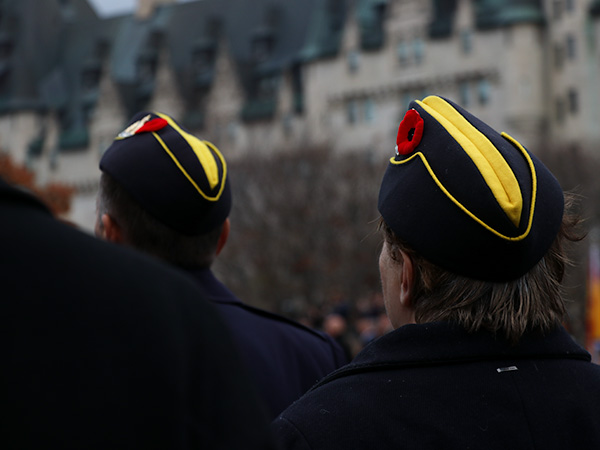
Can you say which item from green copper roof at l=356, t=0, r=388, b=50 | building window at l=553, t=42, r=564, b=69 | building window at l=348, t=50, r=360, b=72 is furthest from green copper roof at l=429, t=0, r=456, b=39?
building window at l=553, t=42, r=564, b=69

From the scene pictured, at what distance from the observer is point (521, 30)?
169 feet

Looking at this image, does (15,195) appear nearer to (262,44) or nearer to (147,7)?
(262,44)

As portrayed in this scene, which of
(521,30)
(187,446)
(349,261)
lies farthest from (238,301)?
(521,30)

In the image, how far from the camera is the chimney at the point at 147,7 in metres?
71.9

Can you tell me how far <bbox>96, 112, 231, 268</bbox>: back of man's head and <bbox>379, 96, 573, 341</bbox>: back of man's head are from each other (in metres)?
1.13

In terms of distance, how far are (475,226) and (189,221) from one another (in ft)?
4.57

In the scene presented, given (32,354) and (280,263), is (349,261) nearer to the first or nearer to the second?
(280,263)

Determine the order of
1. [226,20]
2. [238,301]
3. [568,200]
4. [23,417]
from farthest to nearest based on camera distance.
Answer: [226,20] → [238,301] → [568,200] → [23,417]

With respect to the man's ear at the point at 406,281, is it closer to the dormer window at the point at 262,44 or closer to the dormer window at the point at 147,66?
the dormer window at the point at 262,44

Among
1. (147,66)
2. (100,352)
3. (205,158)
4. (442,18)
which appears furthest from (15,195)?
(147,66)

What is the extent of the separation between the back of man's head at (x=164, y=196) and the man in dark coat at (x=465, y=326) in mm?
1138

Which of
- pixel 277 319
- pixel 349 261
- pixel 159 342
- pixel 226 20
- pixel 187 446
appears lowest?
pixel 349 261

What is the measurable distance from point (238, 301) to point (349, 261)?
3610 centimetres

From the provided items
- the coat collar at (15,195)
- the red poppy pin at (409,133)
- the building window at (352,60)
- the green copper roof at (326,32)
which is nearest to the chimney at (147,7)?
the green copper roof at (326,32)
